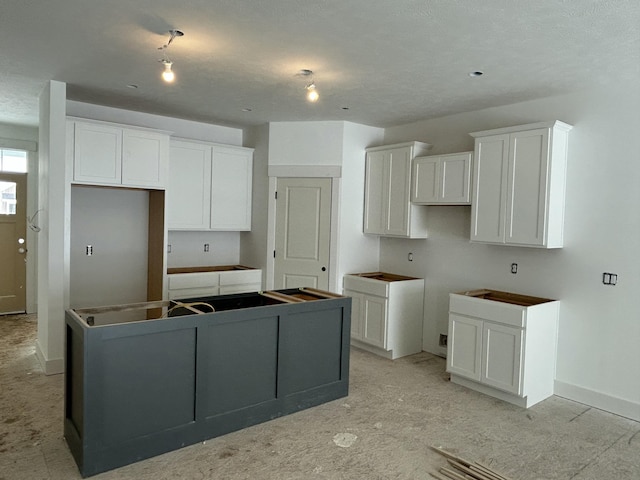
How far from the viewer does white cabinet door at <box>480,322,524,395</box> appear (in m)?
3.79

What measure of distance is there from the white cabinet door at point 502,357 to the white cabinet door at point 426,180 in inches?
59.2

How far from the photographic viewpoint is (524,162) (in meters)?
3.97

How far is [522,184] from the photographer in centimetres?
399

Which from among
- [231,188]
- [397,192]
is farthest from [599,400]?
[231,188]

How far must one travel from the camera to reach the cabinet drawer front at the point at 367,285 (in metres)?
4.97

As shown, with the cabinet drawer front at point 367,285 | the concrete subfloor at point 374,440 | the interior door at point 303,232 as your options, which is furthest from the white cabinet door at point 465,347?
the interior door at point 303,232

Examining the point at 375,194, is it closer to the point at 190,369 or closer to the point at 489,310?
the point at 489,310

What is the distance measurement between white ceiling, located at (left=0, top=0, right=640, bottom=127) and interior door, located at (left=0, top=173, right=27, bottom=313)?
212cm

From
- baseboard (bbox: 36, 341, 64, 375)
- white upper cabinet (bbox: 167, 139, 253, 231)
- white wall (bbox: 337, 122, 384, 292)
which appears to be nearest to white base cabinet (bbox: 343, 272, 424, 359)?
white wall (bbox: 337, 122, 384, 292)

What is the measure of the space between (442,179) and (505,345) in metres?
1.79

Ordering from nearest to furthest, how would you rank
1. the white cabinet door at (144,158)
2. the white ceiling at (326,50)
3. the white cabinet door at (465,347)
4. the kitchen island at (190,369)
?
the white ceiling at (326,50), the kitchen island at (190,369), the white cabinet door at (465,347), the white cabinet door at (144,158)

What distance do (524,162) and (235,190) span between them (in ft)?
11.4

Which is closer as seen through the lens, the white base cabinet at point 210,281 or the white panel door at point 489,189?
the white panel door at point 489,189

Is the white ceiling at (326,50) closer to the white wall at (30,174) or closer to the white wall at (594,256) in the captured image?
the white wall at (594,256)
